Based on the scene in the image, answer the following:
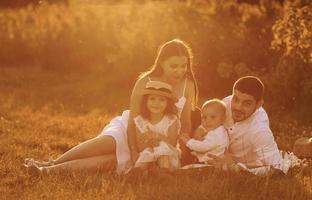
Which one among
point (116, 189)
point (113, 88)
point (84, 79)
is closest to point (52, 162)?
point (116, 189)

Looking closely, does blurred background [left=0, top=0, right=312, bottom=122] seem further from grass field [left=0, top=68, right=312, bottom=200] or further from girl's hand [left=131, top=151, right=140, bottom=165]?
girl's hand [left=131, top=151, right=140, bottom=165]

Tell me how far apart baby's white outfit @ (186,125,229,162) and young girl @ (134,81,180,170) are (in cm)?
23

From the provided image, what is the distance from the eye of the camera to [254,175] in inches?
301

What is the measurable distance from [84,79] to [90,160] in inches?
383

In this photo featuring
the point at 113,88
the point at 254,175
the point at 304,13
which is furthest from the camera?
the point at 113,88

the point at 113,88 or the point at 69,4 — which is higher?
the point at 69,4

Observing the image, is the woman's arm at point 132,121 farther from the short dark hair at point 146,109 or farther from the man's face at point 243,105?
the man's face at point 243,105

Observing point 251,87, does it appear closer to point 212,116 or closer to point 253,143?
point 212,116

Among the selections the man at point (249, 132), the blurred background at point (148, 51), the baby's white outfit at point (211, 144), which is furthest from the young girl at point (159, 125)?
the blurred background at point (148, 51)

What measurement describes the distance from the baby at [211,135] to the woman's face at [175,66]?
1.79 ft

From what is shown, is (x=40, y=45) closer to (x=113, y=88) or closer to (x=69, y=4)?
(x=113, y=88)

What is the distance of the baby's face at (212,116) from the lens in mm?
7898

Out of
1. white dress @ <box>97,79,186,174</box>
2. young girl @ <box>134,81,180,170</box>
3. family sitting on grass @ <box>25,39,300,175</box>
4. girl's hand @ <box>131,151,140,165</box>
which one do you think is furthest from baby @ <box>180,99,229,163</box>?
girl's hand @ <box>131,151,140,165</box>

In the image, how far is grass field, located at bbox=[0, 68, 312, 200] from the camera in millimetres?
6910
